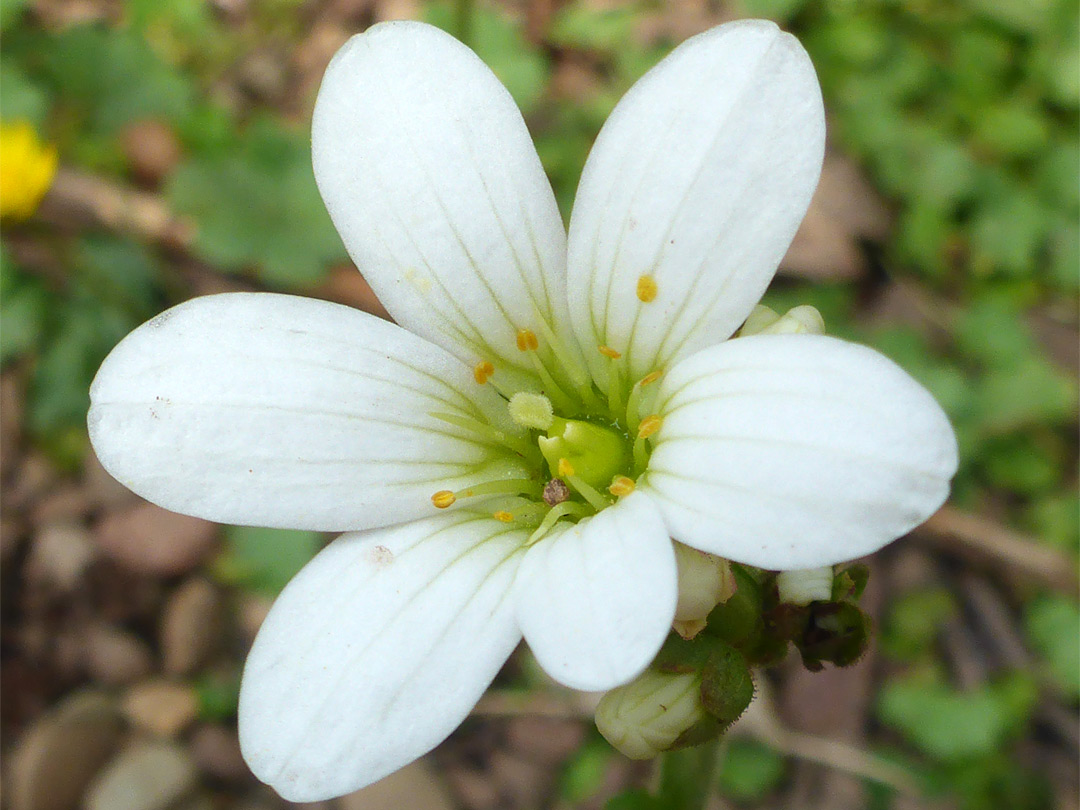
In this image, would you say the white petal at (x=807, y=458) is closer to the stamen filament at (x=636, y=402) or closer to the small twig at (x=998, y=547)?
the stamen filament at (x=636, y=402)

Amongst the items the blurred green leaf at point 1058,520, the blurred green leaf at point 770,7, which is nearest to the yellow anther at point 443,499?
the blurred green leaf at point 1058,520

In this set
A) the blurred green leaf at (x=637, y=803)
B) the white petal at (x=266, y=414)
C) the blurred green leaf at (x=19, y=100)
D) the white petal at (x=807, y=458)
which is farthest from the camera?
the blurred green leaf at (x=19, y=100)

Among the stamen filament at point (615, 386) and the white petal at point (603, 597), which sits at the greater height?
the white petal at point (603, 597)

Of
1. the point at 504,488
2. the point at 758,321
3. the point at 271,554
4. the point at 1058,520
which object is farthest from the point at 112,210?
the point at 1058,520

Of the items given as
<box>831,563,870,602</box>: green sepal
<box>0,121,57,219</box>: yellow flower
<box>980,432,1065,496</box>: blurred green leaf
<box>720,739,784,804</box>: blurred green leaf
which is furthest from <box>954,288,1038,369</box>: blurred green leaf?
<box>0,121,57,219</box>: yellow flower

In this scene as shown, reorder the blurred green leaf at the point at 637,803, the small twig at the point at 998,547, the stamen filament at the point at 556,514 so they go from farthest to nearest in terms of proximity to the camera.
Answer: the small twig at the point at 998,547
the blurred green leaf at the point at 637,803
the stamen filament at the point at 556,514

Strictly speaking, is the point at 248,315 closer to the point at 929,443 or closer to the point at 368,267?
the point at 368,267

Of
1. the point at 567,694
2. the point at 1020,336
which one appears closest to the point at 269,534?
the point at 567,694

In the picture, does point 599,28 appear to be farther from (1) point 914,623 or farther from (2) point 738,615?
(2) point 738,615
